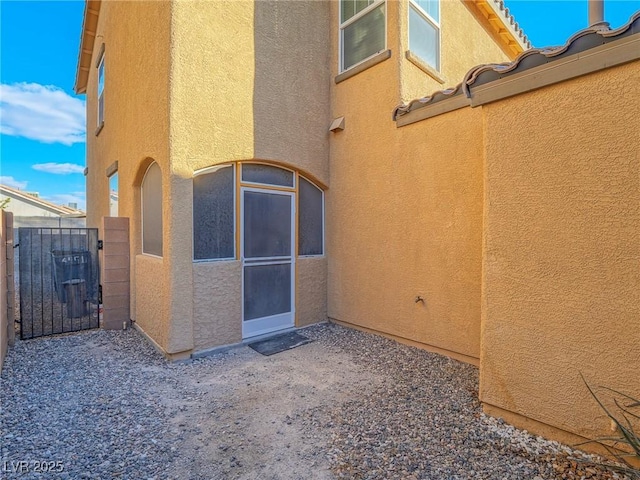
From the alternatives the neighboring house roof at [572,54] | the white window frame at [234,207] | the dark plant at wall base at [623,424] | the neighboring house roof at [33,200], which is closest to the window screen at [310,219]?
the white window frame at [234,207]

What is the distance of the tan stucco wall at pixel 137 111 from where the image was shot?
534 cm

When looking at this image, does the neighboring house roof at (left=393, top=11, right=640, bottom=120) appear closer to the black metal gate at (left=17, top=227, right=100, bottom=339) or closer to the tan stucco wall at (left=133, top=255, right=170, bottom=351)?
the tan stucco wall at (left=133, top=255, right=170, bottom=351)

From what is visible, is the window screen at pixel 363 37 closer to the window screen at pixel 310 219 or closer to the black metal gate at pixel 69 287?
the window screen at pixel 310 219

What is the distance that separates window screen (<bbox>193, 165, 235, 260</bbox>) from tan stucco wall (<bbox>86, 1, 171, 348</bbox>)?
0.50 meters

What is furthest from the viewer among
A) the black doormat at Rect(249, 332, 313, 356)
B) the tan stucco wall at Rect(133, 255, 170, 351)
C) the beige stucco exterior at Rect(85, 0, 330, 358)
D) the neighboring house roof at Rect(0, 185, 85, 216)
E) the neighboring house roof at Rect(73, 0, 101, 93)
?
the neighboring house roof at Rect(0, 185, 85, 216)

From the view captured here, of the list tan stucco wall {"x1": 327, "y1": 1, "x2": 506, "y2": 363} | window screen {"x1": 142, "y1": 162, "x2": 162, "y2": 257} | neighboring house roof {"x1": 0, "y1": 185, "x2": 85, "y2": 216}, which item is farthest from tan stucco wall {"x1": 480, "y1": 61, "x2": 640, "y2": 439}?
neighboring house roof {"x1": 0, "y1": 185, "x2": 85, "y2": 216}

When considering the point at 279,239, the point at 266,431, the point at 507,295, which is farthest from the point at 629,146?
the point at 279,239

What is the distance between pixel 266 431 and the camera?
3.43 metres

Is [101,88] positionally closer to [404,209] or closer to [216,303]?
[216,303]

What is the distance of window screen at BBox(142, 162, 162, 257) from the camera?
583cm

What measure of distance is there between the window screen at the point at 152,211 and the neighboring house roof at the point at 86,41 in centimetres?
801

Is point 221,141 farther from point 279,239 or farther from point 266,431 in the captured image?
point 266,431

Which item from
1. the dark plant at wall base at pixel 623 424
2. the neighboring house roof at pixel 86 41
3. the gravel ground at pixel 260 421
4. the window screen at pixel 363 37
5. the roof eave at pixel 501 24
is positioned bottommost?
the gravel ground at pixel 260 421

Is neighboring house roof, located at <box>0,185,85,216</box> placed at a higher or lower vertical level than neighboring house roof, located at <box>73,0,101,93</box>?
lower
